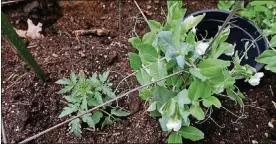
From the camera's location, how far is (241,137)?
5.22 feet

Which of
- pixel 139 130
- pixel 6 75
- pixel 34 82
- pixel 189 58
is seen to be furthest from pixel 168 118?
pixel 6 75

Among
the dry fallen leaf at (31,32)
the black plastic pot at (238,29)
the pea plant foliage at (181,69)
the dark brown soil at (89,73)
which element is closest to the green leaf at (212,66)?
the pea plant foliage at (181,69)

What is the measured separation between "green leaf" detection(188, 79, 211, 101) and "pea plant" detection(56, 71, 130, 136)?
423mm

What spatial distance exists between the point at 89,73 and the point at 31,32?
1.23 ft

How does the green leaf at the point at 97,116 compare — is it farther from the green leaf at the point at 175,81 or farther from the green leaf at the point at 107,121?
the green leaf at the point at 175,81

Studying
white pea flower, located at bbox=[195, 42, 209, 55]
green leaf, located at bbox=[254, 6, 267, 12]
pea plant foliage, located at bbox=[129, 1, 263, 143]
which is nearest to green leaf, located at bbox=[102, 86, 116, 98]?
pea plant foliage, located at bbox=[129, 1, 263, 143]

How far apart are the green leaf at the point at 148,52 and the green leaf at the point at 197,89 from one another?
0.14m

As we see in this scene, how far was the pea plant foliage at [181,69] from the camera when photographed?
1.14 metres

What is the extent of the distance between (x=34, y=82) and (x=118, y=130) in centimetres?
40

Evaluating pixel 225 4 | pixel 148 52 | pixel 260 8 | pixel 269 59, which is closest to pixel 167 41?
pixel 148 52

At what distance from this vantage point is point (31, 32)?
1846 millimetres

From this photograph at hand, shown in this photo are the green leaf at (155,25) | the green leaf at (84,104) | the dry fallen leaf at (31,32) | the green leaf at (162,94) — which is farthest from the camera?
the dry fallen leaf at (31,32)

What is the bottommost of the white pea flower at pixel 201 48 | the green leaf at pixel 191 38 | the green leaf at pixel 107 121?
the green leaf at pixel 107 121

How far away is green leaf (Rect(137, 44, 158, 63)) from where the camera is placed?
1.17m
